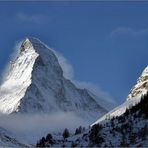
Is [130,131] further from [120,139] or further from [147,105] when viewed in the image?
[147,105]

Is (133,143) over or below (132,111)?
below

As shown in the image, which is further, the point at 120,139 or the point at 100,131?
the point at 100,131

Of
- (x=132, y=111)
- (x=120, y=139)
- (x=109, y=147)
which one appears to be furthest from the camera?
(x=132, y=111)

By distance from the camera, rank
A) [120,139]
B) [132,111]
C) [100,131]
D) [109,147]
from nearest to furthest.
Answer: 1. [109,147]
2. [120,139]
3. [100,131]
4. [132,111]

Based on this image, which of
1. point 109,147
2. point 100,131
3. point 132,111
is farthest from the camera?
point 132,111

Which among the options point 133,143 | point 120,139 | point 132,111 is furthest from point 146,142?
point 132,111

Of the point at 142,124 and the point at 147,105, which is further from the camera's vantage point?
the point at 147,105

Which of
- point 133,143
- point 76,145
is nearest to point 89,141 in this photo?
point 76,145

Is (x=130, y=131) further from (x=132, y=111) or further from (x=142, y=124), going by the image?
(x=132, y=111)

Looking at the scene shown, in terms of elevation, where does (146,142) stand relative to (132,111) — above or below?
below
